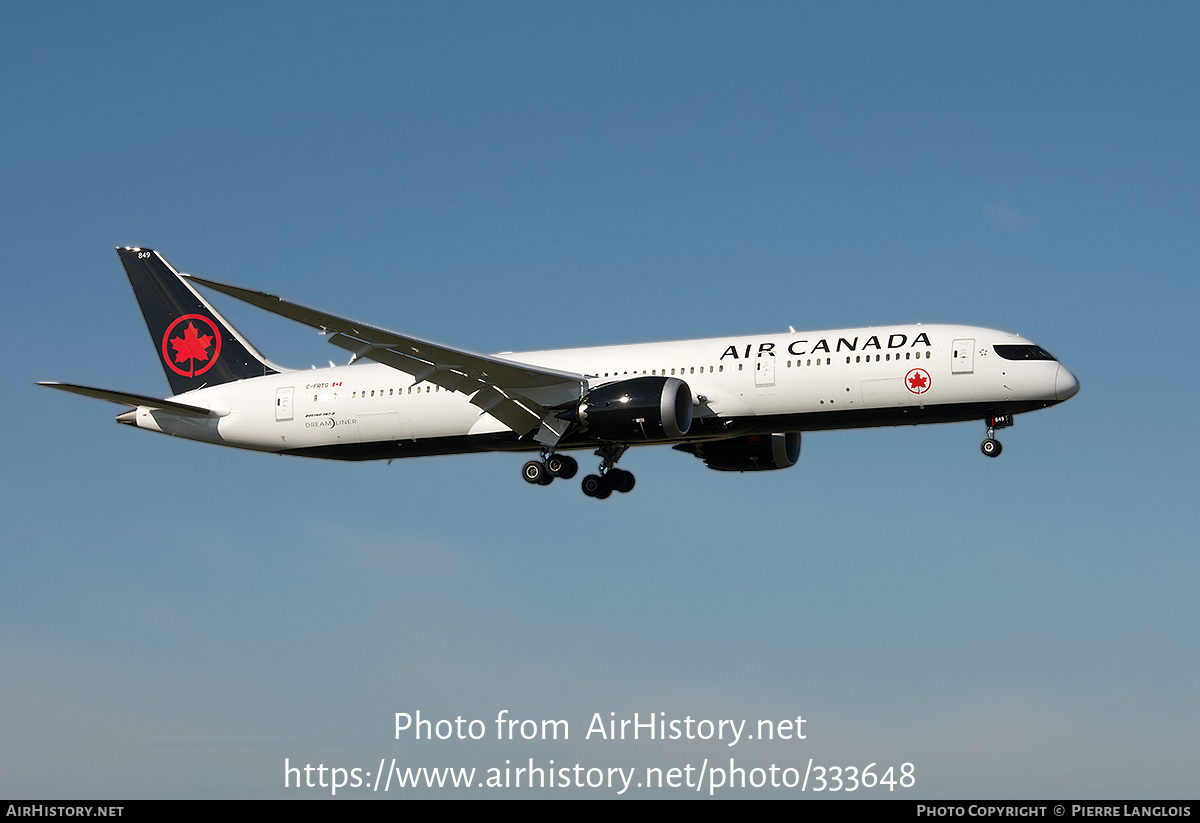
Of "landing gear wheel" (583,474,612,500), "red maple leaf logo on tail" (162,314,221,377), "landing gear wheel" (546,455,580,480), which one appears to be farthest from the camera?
"red maple leaf logo on tail" (162,314,221,377)

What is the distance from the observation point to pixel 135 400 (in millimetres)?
47906

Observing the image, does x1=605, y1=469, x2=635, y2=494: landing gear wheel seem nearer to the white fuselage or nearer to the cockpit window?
the white fuselage

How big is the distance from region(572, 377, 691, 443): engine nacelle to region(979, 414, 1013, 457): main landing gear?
8.81m

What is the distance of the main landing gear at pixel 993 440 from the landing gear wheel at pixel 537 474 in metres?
13.8

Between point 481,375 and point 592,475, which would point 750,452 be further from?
point 481,375

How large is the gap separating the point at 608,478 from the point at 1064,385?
1520 centimetres

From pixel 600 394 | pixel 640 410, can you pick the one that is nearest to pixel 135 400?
pixel 600 394

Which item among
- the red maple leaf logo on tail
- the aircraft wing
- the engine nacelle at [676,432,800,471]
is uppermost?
the red maple leaf logo on tail

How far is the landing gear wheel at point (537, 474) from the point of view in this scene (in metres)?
45.9

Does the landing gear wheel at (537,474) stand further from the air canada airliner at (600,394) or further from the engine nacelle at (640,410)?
the engine nacelle at (640,410)

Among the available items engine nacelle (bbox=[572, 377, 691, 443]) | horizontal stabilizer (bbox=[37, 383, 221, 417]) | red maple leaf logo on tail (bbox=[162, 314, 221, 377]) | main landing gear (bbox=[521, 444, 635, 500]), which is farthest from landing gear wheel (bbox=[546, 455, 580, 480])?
red maple leaf logo on tail (bbox=[162, 314, 221, 377])

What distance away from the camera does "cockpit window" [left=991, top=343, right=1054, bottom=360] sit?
4072 cm

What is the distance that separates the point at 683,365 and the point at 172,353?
68.5 ft

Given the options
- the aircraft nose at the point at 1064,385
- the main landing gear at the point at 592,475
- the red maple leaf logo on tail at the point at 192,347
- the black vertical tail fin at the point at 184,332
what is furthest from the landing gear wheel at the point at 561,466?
the aircraft nose at the point at 1064,385
